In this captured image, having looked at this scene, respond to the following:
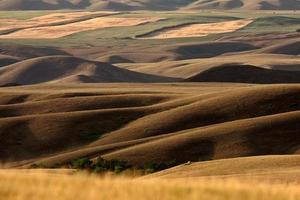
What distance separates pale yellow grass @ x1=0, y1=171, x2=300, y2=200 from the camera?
12.7m

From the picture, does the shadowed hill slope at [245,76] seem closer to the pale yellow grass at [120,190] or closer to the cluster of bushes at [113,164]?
the cluster of bushes at [113,164]

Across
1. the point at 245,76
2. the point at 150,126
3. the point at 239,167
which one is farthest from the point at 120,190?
the point at 245,76

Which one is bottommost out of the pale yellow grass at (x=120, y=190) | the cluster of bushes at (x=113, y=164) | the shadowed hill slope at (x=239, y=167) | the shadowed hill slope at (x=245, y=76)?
the shadowed hill slope at (x=245, y=76)

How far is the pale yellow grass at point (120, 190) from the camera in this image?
12727 mm

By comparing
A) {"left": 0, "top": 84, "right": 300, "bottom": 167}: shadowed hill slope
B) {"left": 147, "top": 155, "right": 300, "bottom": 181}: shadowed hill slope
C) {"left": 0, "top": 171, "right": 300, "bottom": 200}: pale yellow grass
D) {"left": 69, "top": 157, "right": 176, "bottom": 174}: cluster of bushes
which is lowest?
{"left": 0, "top": 84, "right": 300, "bottom": 167}: shadowed hill slope

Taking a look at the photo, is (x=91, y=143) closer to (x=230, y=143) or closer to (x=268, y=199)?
(x=230, y=143)

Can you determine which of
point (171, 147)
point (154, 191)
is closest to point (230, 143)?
point (171, 147)

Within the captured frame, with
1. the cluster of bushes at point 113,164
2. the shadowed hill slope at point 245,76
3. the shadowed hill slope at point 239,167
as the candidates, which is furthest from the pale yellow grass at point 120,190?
the shadowed hill slope at point 245,76

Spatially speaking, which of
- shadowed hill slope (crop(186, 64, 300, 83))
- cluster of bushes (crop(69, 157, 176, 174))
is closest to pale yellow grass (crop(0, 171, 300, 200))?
cluster of bushes (crop(69, 157, 176, 174))

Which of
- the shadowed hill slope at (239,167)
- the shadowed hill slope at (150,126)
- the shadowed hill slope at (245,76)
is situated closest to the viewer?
the shadowed hill slope at (239,167)

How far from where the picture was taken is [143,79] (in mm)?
198000

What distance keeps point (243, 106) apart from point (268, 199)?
7424cm

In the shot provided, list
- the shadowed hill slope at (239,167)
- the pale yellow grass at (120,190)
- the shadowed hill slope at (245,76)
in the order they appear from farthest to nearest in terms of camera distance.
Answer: the shadowed hill slope at (245,76) < the shadowed hill slope at (239,167) < the pale yellow grass at (120,190)

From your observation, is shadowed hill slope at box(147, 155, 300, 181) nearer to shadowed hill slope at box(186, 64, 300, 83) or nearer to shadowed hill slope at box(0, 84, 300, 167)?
shadowed hill slope at box(0, 84, 300, 167)
